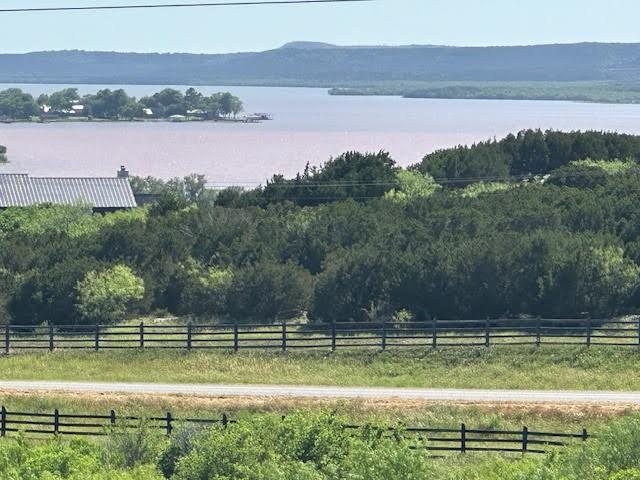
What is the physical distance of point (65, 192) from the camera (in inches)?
2945

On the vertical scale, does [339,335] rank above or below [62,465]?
below

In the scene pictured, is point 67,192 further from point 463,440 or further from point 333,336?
point 463,440

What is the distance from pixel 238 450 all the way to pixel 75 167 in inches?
5261

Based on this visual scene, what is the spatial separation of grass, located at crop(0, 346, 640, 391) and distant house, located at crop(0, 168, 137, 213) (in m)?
33.3

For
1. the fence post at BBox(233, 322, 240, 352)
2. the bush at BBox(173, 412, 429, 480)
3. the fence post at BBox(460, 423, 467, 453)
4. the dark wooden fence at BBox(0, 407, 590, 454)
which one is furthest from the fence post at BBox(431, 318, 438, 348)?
the bush at BBox(173, 412, 429, 480)

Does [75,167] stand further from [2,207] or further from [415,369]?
[415,369]

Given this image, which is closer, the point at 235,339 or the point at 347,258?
the point at 235,339

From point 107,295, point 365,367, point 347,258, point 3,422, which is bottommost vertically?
point 365,367

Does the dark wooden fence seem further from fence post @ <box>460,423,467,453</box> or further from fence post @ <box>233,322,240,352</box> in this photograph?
fence post @ <box>233,322,240,352</box>

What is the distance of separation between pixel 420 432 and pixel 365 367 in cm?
698

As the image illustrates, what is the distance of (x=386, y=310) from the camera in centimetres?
4294

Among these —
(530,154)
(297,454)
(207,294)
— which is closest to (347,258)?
(207,294)

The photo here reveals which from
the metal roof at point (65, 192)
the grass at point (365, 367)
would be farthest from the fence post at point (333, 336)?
the metal roof at point (65, 192)

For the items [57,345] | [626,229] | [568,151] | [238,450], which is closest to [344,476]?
[238,450]
